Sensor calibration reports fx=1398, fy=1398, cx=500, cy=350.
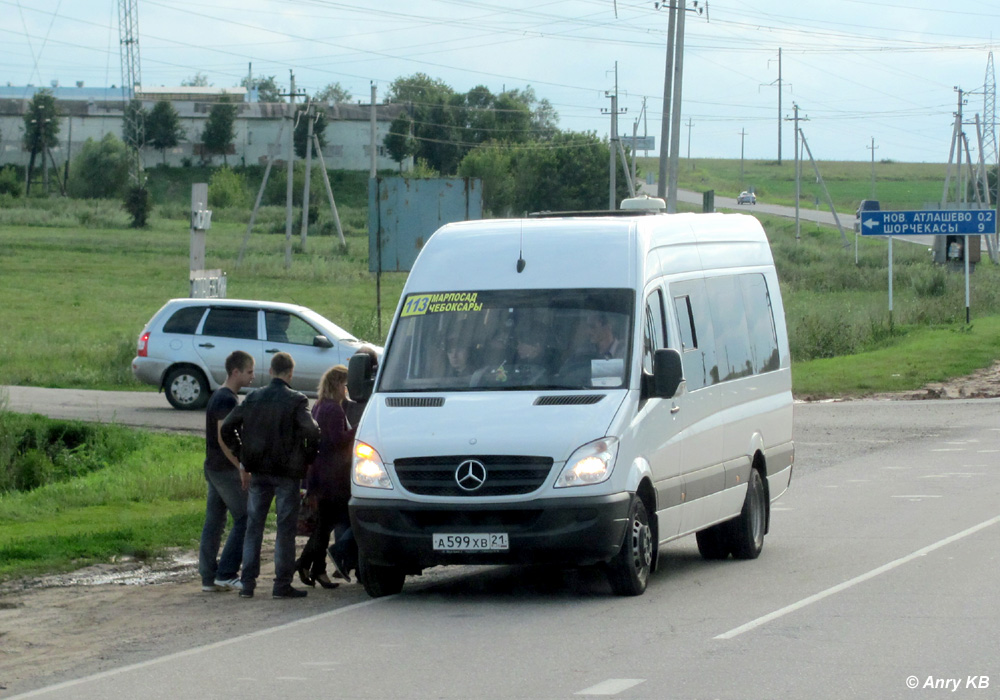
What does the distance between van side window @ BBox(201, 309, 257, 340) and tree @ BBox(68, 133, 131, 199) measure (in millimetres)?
104698

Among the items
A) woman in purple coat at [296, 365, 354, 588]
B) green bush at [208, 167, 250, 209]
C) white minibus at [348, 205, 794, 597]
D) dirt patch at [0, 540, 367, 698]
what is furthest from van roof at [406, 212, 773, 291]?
green bush at [208, 167, 250, 209]

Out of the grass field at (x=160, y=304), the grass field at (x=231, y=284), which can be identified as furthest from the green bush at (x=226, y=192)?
the grass field at (x=160, y=304)

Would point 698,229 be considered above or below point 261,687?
above

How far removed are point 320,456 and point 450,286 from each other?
1.52m

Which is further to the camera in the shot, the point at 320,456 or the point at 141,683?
the point at 320,456

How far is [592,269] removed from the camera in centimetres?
977

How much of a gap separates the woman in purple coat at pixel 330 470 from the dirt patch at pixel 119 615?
346 mm

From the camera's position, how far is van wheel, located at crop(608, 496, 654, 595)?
29.4ft

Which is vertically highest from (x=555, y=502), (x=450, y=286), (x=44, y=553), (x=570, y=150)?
(x=570, y=150)

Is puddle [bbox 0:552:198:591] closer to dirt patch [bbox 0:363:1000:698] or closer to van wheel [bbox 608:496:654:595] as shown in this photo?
dirt patch [bbox 0:363:1000:698]

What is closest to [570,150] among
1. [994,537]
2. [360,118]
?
[360,118]

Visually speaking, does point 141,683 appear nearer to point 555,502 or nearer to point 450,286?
point 555,502

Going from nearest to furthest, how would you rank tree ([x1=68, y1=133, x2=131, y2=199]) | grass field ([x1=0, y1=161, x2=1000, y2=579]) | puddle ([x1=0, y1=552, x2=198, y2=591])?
puddle ([x1=0, y1=552, x2=198, y2=591]) < grass field ([x1=0, y1=161, x2=1000, y2=579]) < tree ([x1=68, y1=133, x2=131, y2=199])

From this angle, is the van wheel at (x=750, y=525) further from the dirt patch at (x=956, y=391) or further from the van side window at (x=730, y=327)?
the dirt patch at (x=956, y=391)
